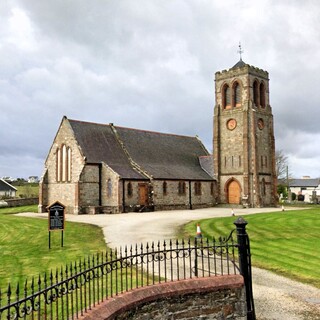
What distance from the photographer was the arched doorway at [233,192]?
48.5 metres

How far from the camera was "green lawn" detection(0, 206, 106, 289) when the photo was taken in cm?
1309

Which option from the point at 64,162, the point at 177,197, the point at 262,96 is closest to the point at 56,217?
the point at 64,162

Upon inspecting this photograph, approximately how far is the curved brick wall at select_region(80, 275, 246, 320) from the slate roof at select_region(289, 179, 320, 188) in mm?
93324

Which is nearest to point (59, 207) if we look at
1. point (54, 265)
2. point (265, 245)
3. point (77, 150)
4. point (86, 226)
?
point (54, 265)

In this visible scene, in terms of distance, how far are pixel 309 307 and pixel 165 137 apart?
141 ft

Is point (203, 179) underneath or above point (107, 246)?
above

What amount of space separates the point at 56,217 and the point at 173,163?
3107 centimetres

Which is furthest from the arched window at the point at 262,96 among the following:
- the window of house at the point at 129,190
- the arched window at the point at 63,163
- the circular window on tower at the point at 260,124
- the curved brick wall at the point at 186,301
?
the curved brick wall at the point at 186,301

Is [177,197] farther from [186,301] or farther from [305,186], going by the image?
[305,186]

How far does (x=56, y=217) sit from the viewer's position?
713 inches

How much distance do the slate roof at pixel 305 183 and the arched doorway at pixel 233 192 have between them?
179ft

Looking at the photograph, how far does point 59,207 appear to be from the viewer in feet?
59.7

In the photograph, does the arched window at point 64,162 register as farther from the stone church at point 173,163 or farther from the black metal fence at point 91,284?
the black metal fence at point 91,284

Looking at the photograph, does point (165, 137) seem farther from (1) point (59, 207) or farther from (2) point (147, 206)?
(1) point (59, 207)
